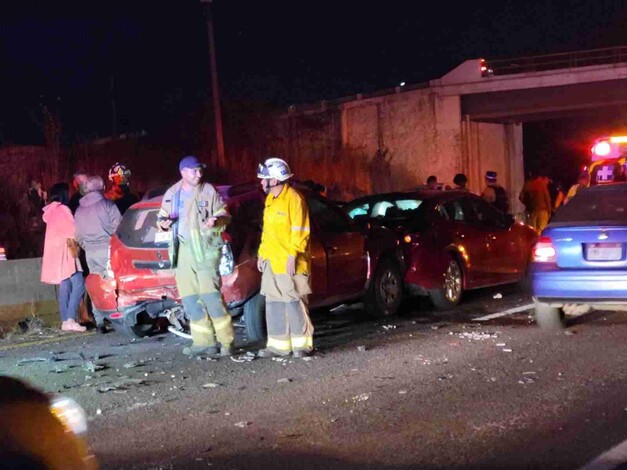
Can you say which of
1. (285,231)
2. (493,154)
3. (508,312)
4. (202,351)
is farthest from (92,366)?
(493,154)

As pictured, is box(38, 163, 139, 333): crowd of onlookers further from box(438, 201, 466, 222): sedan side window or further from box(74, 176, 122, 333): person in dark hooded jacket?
box(438, 201, 466, 222): sedan side window

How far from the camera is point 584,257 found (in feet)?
30.5

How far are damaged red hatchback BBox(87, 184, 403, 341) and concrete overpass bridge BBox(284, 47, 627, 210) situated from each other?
99.9ft

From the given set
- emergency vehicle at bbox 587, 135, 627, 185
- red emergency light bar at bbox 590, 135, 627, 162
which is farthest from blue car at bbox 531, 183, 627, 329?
red emergency light bar at bbox 590, 135, 627, 162

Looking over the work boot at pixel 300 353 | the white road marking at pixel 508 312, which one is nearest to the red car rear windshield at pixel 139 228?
the work boot at pixel 300 353

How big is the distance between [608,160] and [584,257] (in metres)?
7.22

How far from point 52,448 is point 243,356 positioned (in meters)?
5.45

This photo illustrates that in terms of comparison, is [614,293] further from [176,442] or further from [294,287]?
[176,442]

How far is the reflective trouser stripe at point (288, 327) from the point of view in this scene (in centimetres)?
862

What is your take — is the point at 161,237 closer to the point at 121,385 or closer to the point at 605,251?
the point at 121,385

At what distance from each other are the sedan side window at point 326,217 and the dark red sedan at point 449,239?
46.2 inches

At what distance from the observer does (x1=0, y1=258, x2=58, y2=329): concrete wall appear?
11.4 meters

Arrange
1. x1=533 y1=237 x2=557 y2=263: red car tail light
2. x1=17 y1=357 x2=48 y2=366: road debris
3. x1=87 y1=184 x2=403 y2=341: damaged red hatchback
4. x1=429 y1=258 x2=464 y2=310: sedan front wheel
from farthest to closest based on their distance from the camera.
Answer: x1=429 y1=258 x2=464 y2=310: sedan front wheel
x1=533 y1=237 x2=557 y2=263: red car tail light
x1=87 y1=184 x2=403 y2=341: damaged red hatchback
x1=17 y1=357 x2=48 y2=366: road debris

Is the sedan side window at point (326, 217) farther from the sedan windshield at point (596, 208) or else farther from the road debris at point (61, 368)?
the road debris at point (61, 368)
